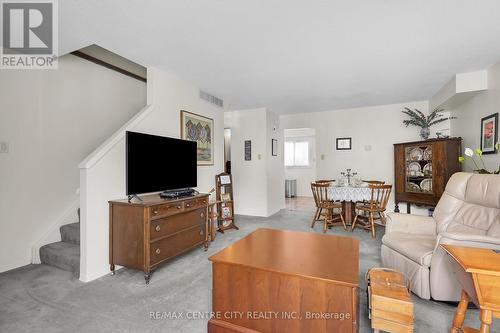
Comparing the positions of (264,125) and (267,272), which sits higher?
(264,125)

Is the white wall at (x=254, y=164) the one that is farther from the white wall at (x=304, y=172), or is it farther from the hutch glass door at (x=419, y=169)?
the white wall at (x=304, y=172)

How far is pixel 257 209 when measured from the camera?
521 cm

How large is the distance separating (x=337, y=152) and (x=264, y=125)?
6.31 feet

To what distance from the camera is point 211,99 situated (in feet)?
13.5

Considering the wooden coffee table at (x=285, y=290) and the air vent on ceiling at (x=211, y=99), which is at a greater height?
the air vent on ceiling at (x=211, y=99)

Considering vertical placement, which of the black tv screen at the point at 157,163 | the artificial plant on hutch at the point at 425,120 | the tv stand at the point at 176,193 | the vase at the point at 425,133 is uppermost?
the artificial plant on hutch at the point at 425,120

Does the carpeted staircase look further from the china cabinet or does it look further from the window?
the window

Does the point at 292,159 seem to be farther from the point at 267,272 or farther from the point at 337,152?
the point at 267,272

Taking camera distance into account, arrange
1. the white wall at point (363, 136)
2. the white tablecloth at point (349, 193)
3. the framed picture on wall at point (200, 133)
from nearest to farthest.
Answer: the framed picture on wall at point (200, 133) < the white tablecloth at point (349, 193) < the white wall at point (363, 136)

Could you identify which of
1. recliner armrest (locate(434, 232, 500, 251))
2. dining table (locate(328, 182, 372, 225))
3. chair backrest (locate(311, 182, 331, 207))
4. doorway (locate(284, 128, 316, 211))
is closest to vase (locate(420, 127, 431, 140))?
dining table (locate(328, 182, 372, 225))

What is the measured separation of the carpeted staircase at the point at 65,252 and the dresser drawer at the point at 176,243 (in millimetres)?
838

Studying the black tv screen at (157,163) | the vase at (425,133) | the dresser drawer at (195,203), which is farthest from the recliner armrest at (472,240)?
the vase at (425,133)

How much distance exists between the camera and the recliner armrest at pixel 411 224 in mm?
2438

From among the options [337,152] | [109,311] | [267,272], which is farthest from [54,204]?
[337,152]
